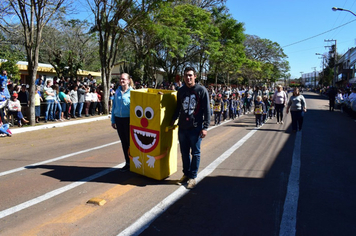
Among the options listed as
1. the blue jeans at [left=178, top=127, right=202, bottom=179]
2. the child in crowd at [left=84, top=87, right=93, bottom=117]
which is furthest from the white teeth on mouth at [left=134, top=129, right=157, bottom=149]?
the child in crowd at [left=84, top=87, right=93, bottom=117]

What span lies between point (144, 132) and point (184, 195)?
128cm

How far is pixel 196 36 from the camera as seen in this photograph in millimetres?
28812

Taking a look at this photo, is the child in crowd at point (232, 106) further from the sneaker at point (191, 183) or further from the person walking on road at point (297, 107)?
the sneaker at point (191, 183)

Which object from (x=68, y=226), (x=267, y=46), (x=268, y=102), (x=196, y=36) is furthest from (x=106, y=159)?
(x=267, y=46)

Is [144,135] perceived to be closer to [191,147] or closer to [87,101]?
[191,147]

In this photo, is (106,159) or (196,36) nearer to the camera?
(106,159)

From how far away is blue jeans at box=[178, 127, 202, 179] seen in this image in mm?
4855

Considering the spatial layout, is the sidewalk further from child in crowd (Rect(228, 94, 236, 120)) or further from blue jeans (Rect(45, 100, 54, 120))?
child in crowd (Rect(228, 94, 236, 120))

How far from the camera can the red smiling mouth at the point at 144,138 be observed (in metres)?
4.86

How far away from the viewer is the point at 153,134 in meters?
4.86

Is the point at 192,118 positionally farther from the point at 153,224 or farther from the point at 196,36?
the point at 196,36

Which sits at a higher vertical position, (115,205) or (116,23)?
(116,23)

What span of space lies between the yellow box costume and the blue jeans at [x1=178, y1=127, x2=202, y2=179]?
0.24 metres

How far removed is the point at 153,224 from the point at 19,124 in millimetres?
10645
